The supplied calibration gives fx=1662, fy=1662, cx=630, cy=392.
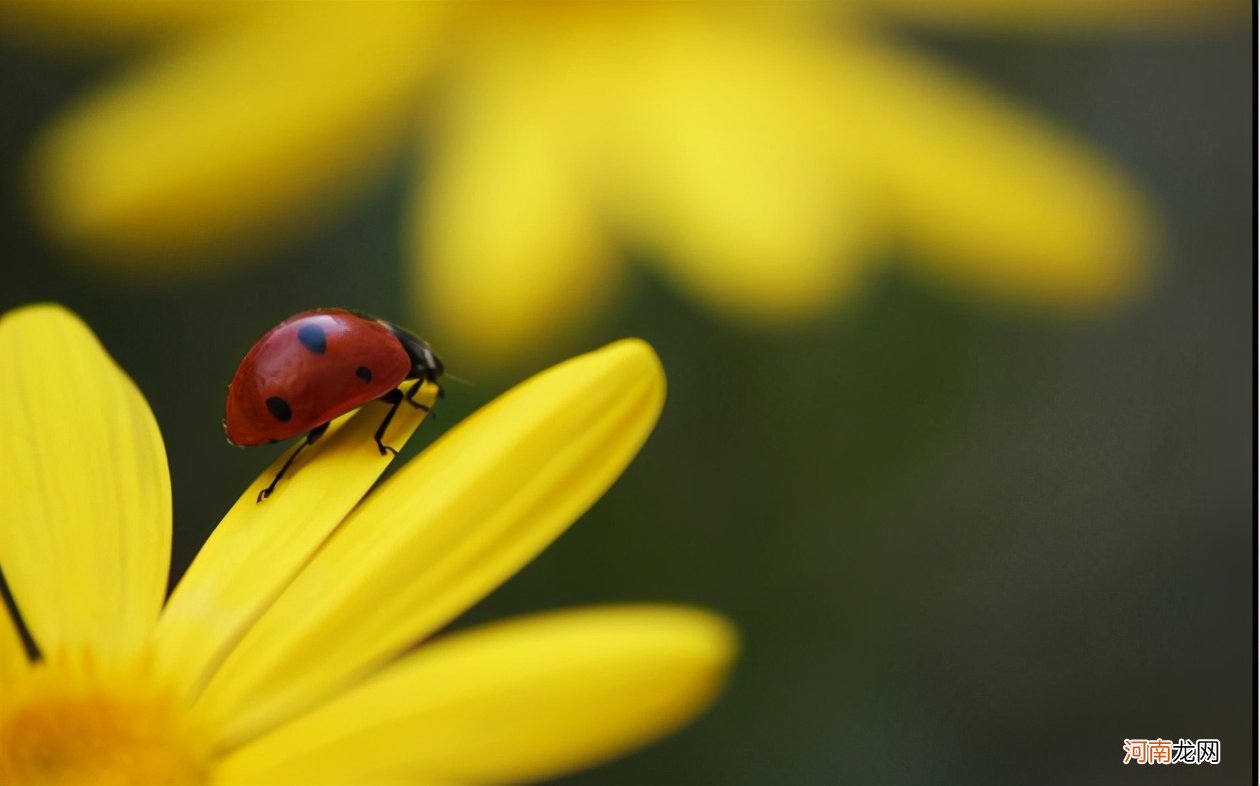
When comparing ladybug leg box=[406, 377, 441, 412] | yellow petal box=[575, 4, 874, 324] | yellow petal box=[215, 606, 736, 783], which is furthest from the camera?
yellow petal box=[575, 4, 874, 324]

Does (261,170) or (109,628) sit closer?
(109,628)

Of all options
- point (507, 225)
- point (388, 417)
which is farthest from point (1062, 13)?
point (388, 417)

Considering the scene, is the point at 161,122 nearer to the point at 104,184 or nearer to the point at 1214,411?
the point at 104,184

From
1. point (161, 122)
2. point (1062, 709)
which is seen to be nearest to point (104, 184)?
point (161, 122)

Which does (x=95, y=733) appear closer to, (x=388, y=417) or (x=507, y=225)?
(x=388, y=417)

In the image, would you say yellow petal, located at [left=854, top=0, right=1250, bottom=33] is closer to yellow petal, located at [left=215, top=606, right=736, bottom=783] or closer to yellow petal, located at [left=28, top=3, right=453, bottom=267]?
yellow petal, located at [left=28, top=3, right=453, bottom=267]

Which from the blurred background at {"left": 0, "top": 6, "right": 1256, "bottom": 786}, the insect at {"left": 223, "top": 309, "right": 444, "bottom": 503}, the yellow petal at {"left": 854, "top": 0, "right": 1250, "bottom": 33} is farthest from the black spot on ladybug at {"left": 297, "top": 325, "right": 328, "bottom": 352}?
the yellow petal at {"left": 854, "top": 0, "right": 1250, "bottom": 33}
